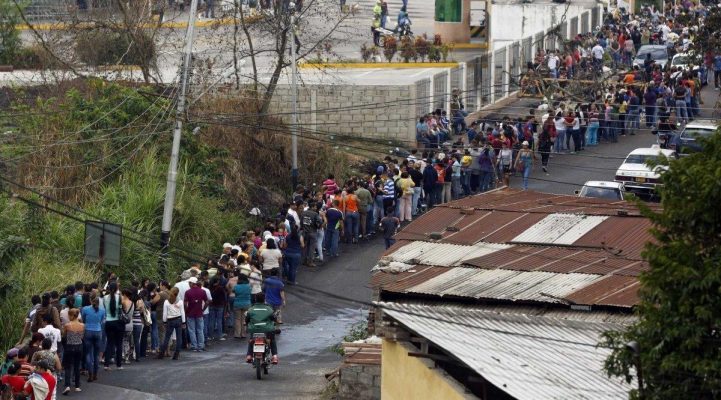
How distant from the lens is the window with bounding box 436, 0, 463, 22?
51000 mm

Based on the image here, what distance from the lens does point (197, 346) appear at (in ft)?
79.5

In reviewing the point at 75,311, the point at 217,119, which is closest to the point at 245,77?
the point at 217,119

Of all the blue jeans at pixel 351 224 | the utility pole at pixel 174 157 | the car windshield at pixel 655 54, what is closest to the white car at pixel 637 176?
the blue jeans at pixel 351 224

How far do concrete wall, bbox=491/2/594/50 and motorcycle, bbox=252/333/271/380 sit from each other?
31440mm

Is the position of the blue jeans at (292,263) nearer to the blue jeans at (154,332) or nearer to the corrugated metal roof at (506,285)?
the blue jeans at (154,332)

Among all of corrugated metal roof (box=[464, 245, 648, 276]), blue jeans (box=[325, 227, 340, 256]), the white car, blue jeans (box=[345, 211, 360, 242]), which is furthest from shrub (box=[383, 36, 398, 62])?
corrugated metal roof (box=[464, 245, 648, 276])

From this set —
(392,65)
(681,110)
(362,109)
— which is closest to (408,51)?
(392,65)

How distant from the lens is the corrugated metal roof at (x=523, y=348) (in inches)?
602

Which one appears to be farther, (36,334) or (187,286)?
(187,286)

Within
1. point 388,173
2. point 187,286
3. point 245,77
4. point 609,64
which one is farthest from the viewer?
point 609,64

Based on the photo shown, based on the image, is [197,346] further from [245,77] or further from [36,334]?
[245,77]

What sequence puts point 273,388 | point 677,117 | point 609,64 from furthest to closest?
point 609,64 < point 677,117 < point 273,388

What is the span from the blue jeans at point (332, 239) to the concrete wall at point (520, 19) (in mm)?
22934

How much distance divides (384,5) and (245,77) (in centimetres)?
1542
